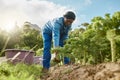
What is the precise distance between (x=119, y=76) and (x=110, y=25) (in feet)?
7.44

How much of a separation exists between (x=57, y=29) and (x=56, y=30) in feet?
0.11

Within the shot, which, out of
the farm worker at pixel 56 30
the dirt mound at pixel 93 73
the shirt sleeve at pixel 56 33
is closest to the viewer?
the dirt mound at pixel 93 73

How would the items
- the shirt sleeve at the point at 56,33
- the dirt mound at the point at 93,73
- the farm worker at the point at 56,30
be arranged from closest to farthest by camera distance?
the dirt mound at the point at 93,73, the shirt sleeve at the point at 56,33, the farm worker at the point at 56,30

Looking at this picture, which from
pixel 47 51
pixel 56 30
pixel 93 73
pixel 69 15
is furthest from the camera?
pixel 47 51

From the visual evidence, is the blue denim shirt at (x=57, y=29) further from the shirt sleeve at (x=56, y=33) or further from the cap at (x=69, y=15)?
the cap at (x=69, y=15)

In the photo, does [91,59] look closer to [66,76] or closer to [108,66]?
[66,76]

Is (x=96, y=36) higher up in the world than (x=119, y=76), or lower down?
higher up

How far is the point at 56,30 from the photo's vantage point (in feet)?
22.9

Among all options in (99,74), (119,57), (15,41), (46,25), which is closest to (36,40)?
(15,41)

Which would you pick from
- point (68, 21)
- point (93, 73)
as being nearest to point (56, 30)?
point (68, 21)

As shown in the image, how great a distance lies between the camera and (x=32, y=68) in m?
5.68

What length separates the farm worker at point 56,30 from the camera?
6.89 m

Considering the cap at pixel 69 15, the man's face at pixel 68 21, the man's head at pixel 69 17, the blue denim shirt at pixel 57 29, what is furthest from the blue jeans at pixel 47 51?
the cap at pixel 69 15

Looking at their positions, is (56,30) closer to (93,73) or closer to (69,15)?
(69,15)
